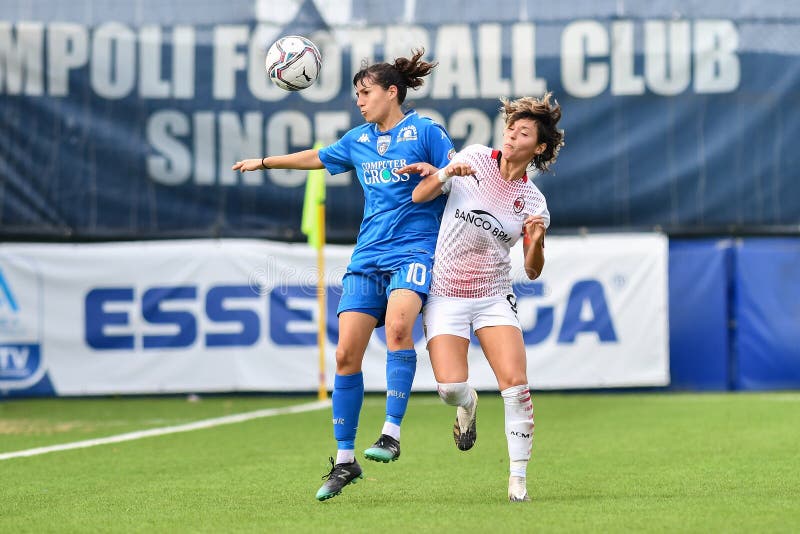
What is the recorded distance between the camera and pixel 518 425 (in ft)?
21.4

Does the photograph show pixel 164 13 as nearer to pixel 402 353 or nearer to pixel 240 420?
pixel 240 420

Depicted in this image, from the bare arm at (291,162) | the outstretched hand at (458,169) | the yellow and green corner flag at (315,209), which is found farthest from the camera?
the yellow and green corner flag at (315,209)

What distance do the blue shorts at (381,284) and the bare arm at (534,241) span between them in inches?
22.2

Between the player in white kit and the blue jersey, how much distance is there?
0.13 metres

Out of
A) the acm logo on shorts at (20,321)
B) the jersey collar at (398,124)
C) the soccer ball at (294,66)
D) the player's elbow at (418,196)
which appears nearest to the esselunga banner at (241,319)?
the acm logo on shorts at (20,321)

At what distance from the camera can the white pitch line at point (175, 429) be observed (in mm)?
9820

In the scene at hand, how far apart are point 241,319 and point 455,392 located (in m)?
9.43

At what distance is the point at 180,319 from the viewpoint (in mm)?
15891

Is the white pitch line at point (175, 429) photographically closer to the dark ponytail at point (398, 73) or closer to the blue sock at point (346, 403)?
the blue sock at point (346, 403)

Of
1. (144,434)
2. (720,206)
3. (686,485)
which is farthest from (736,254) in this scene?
(686,485)

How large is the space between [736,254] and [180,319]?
6902 mm

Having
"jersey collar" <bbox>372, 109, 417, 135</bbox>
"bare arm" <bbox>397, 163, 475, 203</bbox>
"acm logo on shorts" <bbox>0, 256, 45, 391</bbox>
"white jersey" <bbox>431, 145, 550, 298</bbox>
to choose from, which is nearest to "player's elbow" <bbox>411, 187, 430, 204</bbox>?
"bare arm" <bbox>397, 163, 475, 203</bbox>

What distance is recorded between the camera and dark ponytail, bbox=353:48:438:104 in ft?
22.7

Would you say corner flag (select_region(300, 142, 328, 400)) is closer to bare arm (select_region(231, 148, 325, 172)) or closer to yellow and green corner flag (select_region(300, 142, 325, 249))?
yellow and green corner flag (select_region(300, 142, 325, 249))
